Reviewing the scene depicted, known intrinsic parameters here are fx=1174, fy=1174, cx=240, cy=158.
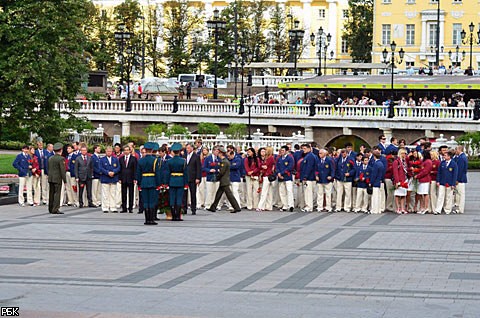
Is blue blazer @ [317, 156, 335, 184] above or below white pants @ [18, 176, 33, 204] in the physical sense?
above

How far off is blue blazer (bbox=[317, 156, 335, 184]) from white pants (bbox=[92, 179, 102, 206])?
5.71m

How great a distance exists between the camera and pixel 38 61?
4069 centimetres

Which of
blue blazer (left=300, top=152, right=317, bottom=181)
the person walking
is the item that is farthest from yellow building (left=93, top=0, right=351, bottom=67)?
the person walking

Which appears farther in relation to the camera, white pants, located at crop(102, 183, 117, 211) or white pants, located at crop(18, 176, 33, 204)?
white pants, located at crop(18, 176, 33, 204)

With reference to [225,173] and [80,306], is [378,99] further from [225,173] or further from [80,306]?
[80,306]

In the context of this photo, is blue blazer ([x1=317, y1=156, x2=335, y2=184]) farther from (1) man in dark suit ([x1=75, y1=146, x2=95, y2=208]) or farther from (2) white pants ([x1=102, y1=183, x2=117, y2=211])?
(1) man in dark suit ([x1=75, y1=146, x2=95, y2=208])

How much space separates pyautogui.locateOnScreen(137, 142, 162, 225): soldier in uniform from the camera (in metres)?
25.6

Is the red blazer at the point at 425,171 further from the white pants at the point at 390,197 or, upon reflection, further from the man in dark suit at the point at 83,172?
the man in dark suit at the point at 83,172

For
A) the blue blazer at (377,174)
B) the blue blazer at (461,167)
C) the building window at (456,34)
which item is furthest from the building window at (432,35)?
the blue blazer at (377,174)

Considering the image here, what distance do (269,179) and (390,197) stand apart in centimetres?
309

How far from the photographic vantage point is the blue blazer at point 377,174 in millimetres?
28516

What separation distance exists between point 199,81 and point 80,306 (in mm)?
72723

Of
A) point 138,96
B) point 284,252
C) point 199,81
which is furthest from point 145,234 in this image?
point 199,81

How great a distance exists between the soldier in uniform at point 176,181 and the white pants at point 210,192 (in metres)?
3.69
